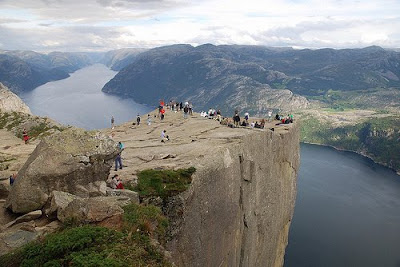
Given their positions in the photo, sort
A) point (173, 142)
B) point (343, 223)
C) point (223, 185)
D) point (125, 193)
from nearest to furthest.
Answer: point (125, 193) < point (223, 185) < point (173, 142) < point (343, 223)

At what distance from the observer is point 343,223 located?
396 feet

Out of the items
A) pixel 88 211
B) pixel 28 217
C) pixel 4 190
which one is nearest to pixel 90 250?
pixel 88 211

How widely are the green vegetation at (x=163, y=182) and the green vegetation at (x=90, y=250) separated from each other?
19.5 ft

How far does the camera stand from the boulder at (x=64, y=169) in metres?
18.6

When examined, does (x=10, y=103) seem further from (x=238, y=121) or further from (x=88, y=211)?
(x=88, y=211)

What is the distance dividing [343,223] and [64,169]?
121747mm

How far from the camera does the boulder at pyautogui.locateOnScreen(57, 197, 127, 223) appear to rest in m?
16.2

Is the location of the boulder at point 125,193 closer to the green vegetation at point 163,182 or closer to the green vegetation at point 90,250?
the green vegetation at point 163,182

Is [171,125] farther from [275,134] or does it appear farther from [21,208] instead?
[21,208]

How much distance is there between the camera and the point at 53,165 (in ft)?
63.2

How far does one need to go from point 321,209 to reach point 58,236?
434 feet

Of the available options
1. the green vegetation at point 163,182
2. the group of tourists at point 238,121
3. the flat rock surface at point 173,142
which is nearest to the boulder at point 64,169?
the green vegetation at point 163,182

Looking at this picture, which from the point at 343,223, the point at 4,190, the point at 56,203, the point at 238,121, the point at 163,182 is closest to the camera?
the point at 56,203

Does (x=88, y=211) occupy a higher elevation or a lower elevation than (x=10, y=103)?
higher
